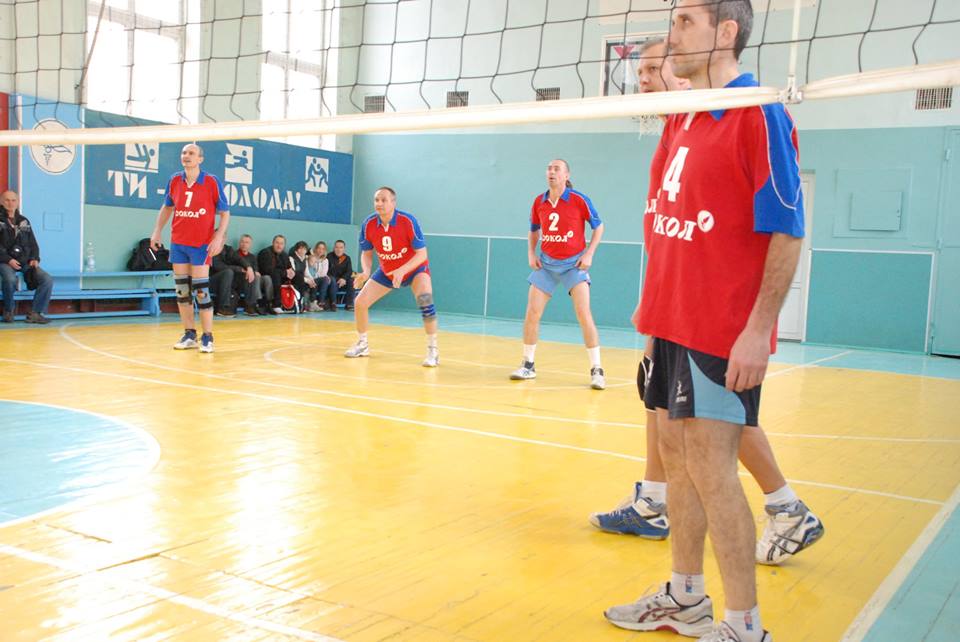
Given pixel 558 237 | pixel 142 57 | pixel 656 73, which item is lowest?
pixel 558 237

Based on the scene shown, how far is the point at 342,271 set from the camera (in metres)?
15.6

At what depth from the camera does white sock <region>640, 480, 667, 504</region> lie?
11.1 feet

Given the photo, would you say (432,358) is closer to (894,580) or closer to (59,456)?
(59,456)

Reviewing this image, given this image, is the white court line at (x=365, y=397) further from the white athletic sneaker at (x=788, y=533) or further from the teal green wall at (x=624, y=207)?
the teal green wall at (x=624, y=207)

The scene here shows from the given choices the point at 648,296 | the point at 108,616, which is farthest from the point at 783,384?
the point at 108,616

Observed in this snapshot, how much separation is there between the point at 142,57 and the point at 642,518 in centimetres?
1196

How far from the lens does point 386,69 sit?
1639 centimetres

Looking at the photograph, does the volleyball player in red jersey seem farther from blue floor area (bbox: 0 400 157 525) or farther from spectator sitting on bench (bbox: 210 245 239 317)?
spectator sitting on bench (bbox: 210 245 239 317)

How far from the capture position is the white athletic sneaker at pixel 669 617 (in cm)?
249

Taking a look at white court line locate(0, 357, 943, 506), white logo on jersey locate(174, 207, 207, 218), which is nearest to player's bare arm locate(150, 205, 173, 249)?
white logo on jersey locate(174, 207, 207, 218)

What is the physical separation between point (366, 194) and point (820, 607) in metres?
14.9

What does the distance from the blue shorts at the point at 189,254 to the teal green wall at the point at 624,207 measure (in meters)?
7.81

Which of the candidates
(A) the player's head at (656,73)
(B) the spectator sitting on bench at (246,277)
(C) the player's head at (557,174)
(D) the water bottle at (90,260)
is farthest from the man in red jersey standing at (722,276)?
(B) the spectator sitting on bench at (246,277)

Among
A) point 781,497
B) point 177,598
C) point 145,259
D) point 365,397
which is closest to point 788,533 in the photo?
point 781,497
